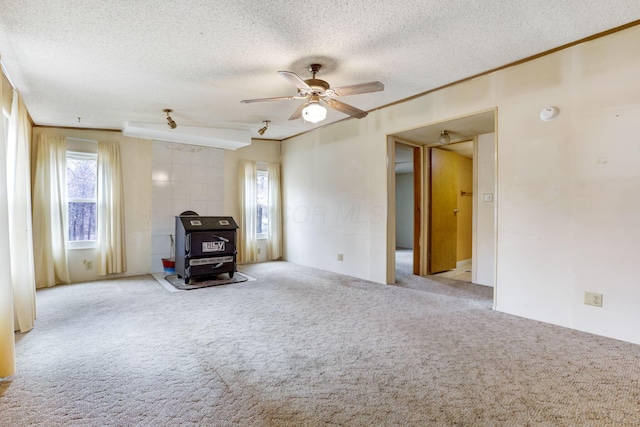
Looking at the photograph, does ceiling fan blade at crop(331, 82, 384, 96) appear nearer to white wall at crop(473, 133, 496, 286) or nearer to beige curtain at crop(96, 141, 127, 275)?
white wall at crop(473, 133, 496, 286)

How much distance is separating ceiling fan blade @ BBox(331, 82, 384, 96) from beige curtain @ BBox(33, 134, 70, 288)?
4.15 m

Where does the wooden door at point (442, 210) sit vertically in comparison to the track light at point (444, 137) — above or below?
below

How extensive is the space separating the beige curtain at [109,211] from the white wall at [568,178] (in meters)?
4.37

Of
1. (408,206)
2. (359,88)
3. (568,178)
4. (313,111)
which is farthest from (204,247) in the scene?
(408,206)

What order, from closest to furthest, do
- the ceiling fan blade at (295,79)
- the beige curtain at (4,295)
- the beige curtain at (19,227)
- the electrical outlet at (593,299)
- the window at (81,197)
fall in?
the beige curtain at (4,295)
the ceiling fan blade at (295,79)
the electrical outlet at (593,299)
the beige curtain at (19,227)
the window at (81,197)

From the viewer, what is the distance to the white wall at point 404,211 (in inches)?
367

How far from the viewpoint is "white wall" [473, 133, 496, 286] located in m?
4.21

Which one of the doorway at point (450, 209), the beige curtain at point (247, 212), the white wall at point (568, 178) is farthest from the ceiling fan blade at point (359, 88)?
the beige curtain at point (247, 212)

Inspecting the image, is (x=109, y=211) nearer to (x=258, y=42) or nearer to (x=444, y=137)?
(x=258, y=42)

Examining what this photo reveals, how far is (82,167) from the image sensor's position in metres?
4.79

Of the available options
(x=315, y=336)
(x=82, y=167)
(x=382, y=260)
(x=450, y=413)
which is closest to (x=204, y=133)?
(x=82, y=167)

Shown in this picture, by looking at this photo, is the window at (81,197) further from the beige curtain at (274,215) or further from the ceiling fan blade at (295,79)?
the ceiling fan blade at (295,79)

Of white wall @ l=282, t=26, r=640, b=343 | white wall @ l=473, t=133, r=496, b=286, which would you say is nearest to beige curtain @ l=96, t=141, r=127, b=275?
white wall @ l=282, t=26, r=640, b=343

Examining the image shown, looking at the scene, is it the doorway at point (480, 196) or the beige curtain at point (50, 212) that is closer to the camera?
the doorway at point (480, 196)
